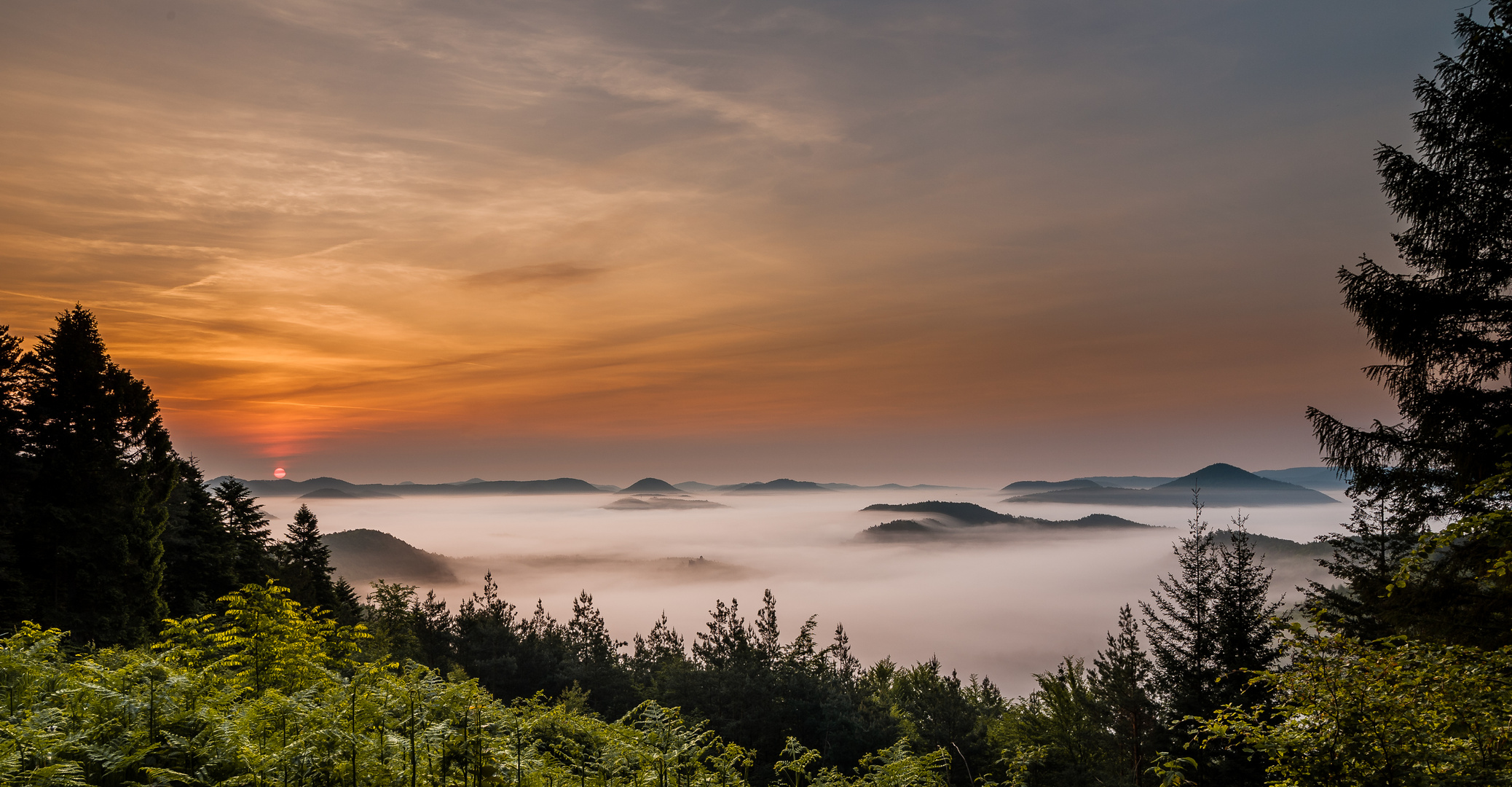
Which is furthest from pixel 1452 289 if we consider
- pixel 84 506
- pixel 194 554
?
pixel 194 554

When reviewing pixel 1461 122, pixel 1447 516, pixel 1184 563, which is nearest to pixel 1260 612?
pixel 1184 563

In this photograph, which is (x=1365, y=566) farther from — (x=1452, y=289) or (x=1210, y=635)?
(x=1452, y=289)

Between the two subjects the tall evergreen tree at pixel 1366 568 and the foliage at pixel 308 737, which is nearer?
the foliage at pixel 308 737

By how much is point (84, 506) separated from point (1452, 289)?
156ft

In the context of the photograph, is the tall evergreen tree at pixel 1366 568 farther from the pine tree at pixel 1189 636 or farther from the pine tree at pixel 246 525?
the pine tree at pixel 246 525

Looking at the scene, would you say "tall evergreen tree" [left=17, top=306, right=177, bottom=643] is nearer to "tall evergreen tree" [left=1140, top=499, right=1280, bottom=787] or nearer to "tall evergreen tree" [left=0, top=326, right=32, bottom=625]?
"tall evergreen tree" [left=0, top=326, right=32, bottom=625]

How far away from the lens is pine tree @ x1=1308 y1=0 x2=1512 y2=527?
13375 mm

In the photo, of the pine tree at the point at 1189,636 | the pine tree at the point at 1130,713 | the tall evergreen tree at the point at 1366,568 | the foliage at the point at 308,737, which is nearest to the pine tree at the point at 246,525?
the foliage at the point at 308,737

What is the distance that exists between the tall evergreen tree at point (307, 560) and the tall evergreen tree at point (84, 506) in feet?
48.2

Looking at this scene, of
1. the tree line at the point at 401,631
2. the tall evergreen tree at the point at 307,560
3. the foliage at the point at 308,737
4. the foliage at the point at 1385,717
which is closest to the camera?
the foliage at the point at 308,737

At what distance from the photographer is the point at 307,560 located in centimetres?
5291

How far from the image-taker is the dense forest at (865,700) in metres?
5.89

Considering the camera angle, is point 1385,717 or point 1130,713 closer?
point 1385,717

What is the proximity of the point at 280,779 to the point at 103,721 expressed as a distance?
73.0 inches
